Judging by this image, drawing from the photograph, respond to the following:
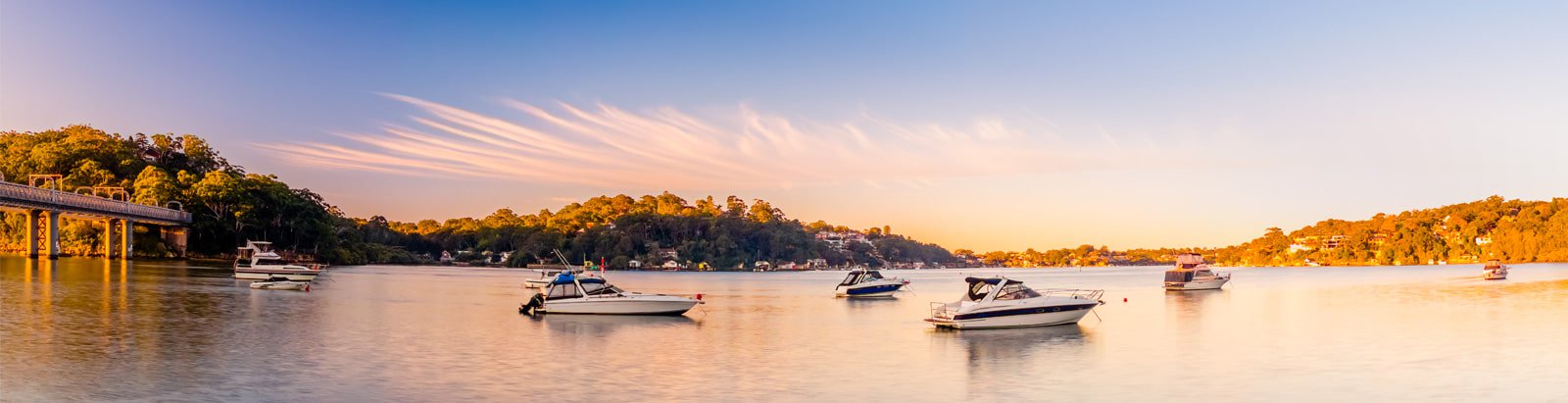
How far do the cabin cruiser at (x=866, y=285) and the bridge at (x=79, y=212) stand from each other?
229 feet

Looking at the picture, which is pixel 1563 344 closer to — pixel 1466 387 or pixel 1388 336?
pixel 1388 336

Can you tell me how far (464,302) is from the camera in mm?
49688

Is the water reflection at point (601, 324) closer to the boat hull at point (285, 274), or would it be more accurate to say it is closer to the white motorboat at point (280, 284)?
the white motorboat at point (280, 284)

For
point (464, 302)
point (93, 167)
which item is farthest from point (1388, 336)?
point (93, 167)

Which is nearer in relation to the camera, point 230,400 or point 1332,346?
point 230,400

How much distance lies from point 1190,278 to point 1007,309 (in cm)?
4607

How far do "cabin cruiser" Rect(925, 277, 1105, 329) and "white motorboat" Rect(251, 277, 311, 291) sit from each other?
39328 millimetres

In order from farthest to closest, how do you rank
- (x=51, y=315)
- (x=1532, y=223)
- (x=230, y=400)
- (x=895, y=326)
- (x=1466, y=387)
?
(x=1532, y=223) < (x=895, y=326) < (x=51, y=315) < (x=1466, y=387) < (x=230, y=400)

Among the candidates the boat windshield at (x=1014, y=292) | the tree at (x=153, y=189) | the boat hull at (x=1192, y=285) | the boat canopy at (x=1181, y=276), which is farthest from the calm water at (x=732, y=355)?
the tree at (x=153, y=189)

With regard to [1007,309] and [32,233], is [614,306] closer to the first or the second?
[1007,309]

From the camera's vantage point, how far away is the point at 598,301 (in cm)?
3744

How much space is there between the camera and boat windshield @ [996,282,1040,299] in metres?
33.5

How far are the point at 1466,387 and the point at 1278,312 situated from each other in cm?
2785

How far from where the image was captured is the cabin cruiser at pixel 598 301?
37.4 metres
